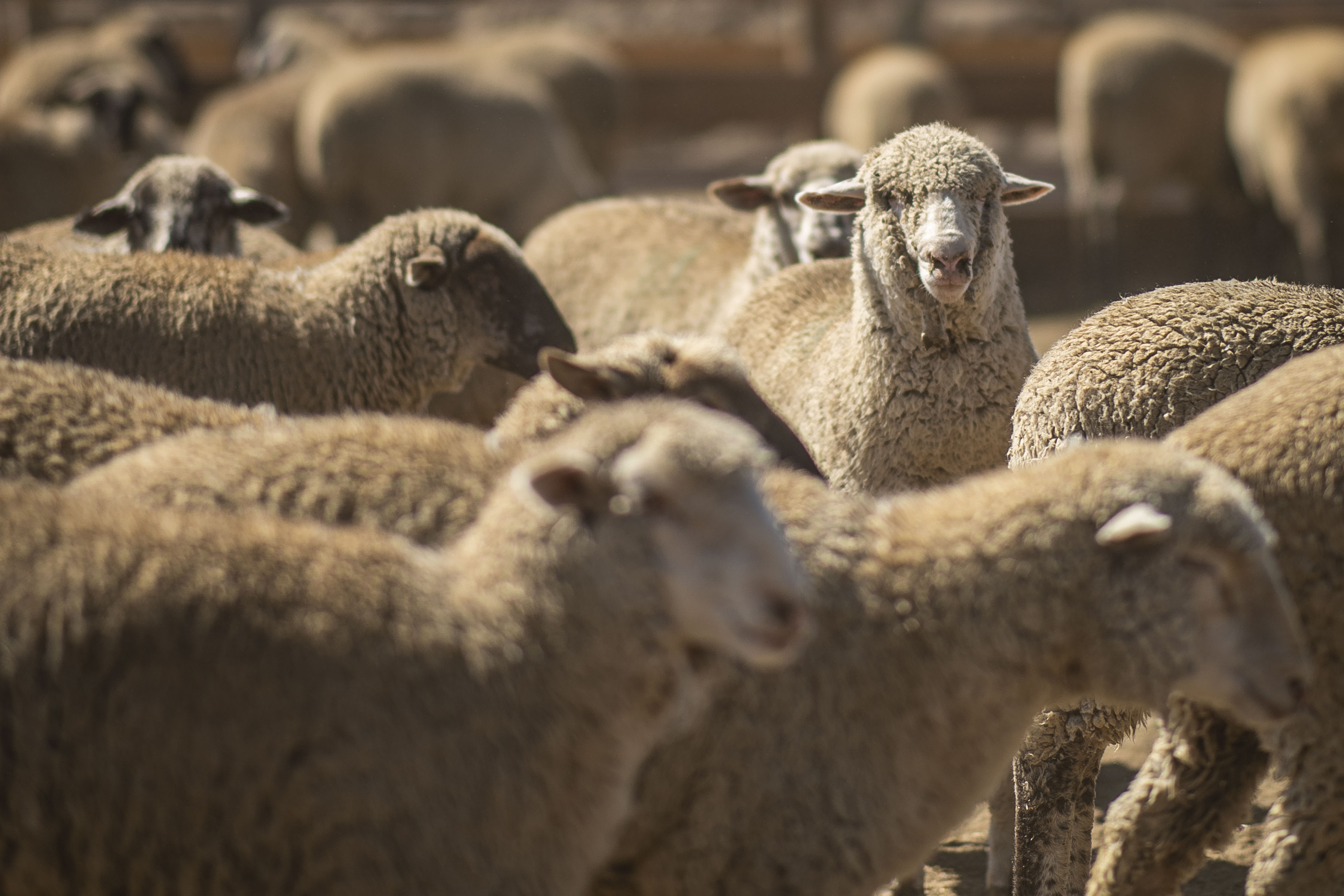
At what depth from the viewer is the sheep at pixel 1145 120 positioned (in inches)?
498

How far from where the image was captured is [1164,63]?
41.7ft

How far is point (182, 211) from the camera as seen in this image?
20.7 feet

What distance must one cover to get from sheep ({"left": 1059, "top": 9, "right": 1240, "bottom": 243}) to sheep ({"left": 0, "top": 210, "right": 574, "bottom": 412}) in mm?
8356

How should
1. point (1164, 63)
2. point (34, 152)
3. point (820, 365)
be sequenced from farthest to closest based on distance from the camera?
point (1164, 63)
point (34, 152)
point (820, 365)

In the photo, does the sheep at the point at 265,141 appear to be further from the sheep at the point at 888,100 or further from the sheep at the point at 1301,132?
the sheep at the point at 1301,132

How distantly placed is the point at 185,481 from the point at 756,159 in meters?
13.2

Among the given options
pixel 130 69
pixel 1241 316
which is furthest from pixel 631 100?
pixel 1241 316

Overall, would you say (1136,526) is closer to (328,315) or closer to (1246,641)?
(1246,641)

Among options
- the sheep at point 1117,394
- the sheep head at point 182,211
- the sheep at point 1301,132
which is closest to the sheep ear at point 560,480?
the sheep at point 1117,394

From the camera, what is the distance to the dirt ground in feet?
15.3

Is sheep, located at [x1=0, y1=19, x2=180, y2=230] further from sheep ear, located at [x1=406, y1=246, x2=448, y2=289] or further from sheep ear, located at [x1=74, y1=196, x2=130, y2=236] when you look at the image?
sheep ear, located at [x1=406, y1=246, x2=448, y2=289]

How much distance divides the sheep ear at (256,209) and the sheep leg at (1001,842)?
3502 millimetres

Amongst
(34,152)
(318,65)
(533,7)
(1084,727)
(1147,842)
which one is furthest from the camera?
(533,7)

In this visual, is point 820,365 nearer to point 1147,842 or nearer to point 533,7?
point 1147,842
